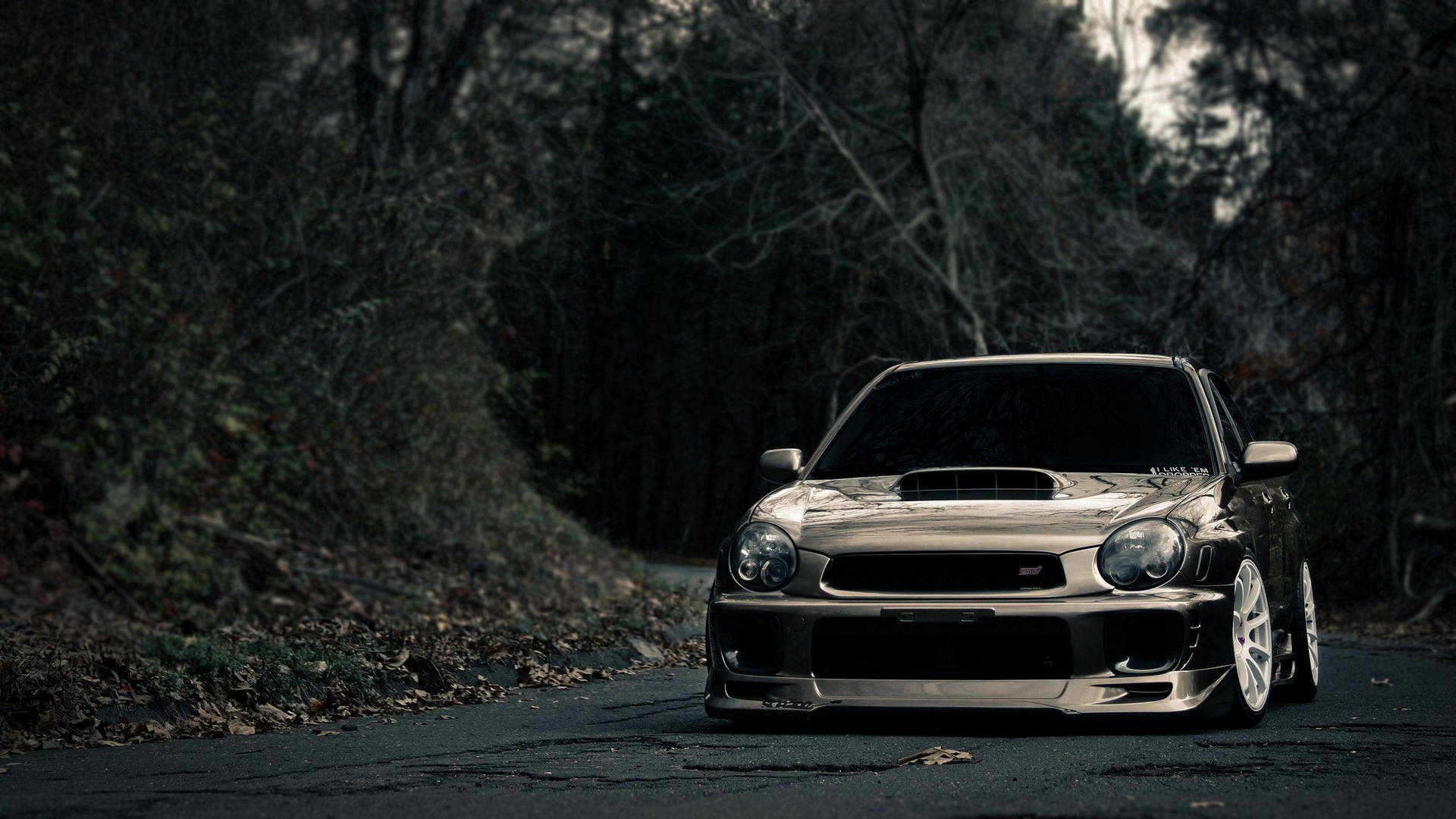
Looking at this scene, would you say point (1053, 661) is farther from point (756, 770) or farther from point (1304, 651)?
point (1304, 651)

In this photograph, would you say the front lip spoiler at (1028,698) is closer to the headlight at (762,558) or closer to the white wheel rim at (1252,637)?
the white wheel rim at (1252,637)

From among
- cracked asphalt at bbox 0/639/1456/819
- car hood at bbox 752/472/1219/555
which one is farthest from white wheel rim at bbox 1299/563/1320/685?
car hood at bbox 752/472/1219/555

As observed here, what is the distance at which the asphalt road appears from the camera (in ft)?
18.1

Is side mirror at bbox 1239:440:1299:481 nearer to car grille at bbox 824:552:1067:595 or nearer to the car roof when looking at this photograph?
the car roof

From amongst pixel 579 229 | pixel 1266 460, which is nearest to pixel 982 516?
pixel 1266 460

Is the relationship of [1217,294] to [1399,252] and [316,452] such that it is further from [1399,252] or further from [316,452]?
[316,452]

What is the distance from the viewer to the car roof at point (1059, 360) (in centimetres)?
855

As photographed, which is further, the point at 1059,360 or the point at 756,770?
the point at 1059,360

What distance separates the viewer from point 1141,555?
6930mm

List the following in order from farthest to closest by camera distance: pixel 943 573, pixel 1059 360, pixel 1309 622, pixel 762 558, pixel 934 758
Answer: pixel 1309 622, pixel 1059 360, pixel 762 558, pixel 943 573, pixel 934 758

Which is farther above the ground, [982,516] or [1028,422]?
[1028,422]

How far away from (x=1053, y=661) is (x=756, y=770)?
4.54ft

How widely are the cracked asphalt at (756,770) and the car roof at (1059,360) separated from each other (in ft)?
5.96

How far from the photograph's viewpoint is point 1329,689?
981 cm
